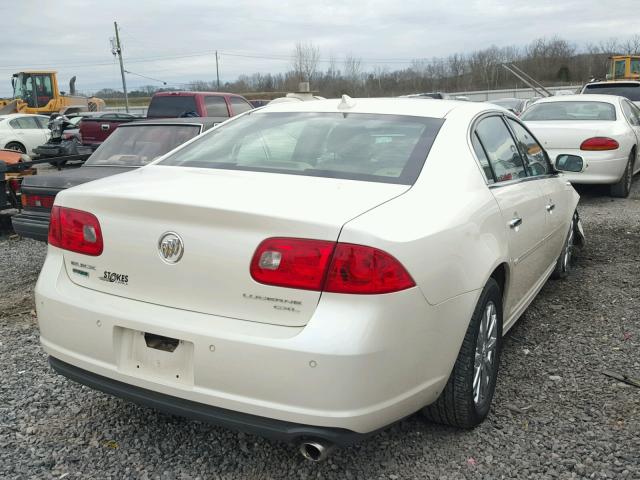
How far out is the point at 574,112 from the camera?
9.02 metres

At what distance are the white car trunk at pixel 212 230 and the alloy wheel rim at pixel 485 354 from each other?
0.81 meters

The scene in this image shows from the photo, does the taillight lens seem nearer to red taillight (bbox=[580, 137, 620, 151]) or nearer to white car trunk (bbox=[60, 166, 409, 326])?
white car trunk (bbox=[60, 166, 409, 326])

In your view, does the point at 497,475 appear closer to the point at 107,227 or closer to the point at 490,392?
the point at 490,392

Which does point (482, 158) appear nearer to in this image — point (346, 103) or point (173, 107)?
point (346, 103)

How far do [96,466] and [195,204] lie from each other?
49.6 inches

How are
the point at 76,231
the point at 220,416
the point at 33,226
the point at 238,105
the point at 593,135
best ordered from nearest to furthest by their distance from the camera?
the point at 220,416 → the point at 76,231 → the point at 33,226 → the point at 593,135 → the point at 238,105

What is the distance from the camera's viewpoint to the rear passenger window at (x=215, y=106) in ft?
38.6

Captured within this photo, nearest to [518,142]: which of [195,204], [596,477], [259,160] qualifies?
[259,160]

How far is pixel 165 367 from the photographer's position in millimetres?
2332

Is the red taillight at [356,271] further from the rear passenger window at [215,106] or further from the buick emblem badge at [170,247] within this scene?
the rear passenger window at [215,106]

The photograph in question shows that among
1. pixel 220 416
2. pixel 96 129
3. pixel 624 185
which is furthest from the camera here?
pixel 96 129

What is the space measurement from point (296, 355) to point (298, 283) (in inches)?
9.7

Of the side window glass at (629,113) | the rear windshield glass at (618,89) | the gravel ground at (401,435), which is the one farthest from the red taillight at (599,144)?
the rear windshield glass at (618,89)

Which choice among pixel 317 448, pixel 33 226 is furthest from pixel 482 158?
pixel 33 226
